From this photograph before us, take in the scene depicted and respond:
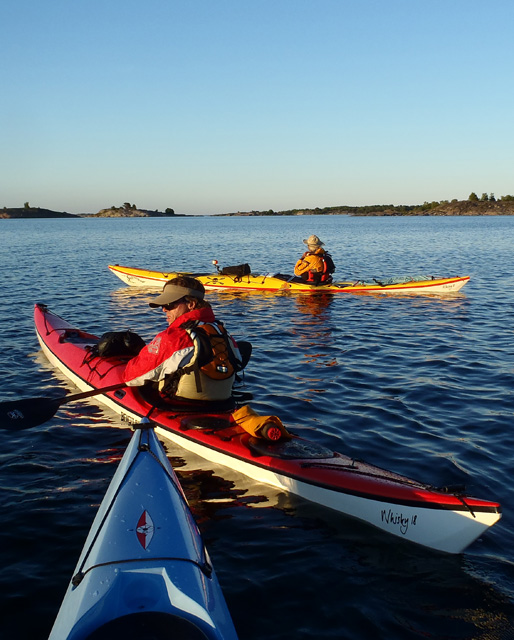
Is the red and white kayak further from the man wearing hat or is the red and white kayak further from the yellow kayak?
the yellow kayak

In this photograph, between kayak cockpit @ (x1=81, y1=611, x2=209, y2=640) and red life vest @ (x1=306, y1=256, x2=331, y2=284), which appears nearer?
kayak cockpit @ (x1=81, y1=611, x2=209, y2=640)

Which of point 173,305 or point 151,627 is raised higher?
point 173,305

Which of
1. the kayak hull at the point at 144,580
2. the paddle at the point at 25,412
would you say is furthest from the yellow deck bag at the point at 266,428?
the paddle at the point at 25,412

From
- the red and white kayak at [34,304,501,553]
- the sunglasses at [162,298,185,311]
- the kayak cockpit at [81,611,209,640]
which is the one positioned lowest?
the red and white kayak at [34,304,501,553]

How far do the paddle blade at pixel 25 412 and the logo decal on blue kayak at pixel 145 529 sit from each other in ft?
8.68

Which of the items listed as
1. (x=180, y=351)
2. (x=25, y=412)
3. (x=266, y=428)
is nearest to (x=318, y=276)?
(x=180, y=351)

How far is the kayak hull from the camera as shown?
2889 millimetres

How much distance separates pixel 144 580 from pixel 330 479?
218 centimetres

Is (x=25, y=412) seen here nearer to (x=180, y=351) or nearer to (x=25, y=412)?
(x=25, y=412)

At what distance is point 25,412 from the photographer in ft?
19.0

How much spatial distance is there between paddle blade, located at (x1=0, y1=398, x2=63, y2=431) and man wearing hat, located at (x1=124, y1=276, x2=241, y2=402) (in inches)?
35.0

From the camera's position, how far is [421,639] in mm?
3502

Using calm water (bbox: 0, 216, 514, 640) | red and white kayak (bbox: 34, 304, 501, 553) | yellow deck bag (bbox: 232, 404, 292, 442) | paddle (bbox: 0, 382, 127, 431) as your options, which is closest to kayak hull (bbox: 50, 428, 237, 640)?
calm water (bbox: 0, 216, 514, 640)

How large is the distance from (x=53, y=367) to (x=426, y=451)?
6205 millimetres
